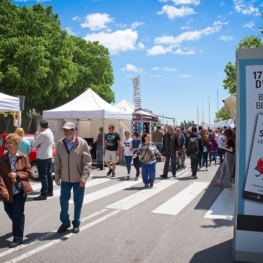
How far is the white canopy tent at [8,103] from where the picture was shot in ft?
30.0

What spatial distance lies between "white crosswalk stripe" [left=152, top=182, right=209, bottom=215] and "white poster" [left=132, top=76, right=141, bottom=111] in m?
11.2

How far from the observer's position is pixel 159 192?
9156 mm

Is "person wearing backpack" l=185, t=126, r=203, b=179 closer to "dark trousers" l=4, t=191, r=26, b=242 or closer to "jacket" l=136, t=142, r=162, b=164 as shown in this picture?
"jacket" l=136, t=142, r=162, b=164

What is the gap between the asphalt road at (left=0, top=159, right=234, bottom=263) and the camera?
4.57m

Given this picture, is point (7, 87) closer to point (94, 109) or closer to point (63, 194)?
point (94, 109)

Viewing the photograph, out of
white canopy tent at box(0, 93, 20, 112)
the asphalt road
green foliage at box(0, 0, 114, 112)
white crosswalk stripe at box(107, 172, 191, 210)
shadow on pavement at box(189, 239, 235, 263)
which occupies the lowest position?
shadow on pavement at box(189, 239, 235, 263)

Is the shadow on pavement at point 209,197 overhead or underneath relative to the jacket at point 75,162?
underneath

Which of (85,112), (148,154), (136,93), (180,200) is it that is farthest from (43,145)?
(136,93)

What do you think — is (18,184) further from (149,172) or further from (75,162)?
(149,172)

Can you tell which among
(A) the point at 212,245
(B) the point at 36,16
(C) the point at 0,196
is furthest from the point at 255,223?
(B) the point at 36,16

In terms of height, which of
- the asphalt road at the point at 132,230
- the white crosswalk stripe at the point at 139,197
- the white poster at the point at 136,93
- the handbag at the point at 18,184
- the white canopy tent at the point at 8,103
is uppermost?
the white poster at the point at 136,93

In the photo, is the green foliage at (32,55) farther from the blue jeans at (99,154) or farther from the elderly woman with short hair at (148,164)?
the elderly woman with short hair at (148,164)

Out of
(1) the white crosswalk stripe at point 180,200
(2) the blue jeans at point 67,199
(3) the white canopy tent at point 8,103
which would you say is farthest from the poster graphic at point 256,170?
(3) the white canopy tent at point 8,103

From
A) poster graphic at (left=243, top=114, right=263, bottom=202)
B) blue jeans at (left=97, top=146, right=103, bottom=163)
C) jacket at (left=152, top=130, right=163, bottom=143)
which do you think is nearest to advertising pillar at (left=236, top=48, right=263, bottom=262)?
poster graphic at (left=243, top=114, right=263, bottom=202)
